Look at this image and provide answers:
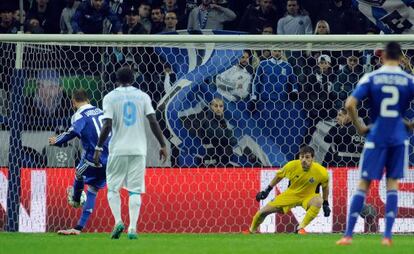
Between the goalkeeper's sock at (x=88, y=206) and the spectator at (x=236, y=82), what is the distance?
257cm

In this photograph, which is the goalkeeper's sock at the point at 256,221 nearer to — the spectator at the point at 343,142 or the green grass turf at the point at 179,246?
the spectator at the point at 343,142

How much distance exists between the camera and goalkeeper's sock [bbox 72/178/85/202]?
1498 centimetres

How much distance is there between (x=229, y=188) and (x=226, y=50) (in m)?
1.96

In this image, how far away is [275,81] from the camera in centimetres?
1620

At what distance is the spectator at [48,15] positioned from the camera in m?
20.0

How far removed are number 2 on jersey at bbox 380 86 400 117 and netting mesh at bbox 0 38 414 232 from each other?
5224mm

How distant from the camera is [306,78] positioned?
16.4 m

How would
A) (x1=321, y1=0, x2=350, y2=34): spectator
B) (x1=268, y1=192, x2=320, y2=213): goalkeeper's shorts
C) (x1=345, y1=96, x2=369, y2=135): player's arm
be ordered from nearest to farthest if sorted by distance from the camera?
(x1=345, y1=96, x2=369, y2=135): player's arm → (x1=268, y1=192, x2=320, y2=213): goalkeeper's shorts → (x1=321, y1=0, x2=350, y2=34): spectator

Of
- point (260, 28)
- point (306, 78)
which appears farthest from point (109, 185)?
point (260, 28)

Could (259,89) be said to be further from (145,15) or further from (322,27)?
(145,15)

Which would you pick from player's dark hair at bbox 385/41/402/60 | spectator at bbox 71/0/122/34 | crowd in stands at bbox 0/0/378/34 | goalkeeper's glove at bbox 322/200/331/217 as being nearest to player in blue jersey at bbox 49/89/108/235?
goalkeeper's glove at bbox 322/200/331/217

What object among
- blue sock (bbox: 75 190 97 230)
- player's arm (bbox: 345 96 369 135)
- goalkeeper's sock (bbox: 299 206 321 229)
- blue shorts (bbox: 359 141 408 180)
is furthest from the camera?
goalkeeper's sock (bbox: 299 206 321 229)

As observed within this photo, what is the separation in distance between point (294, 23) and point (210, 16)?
146 cm

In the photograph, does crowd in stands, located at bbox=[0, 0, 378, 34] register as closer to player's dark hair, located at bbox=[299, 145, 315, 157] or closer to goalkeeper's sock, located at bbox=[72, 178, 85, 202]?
player's dark hair, located at bbox=[299, 145, 315, 157]
